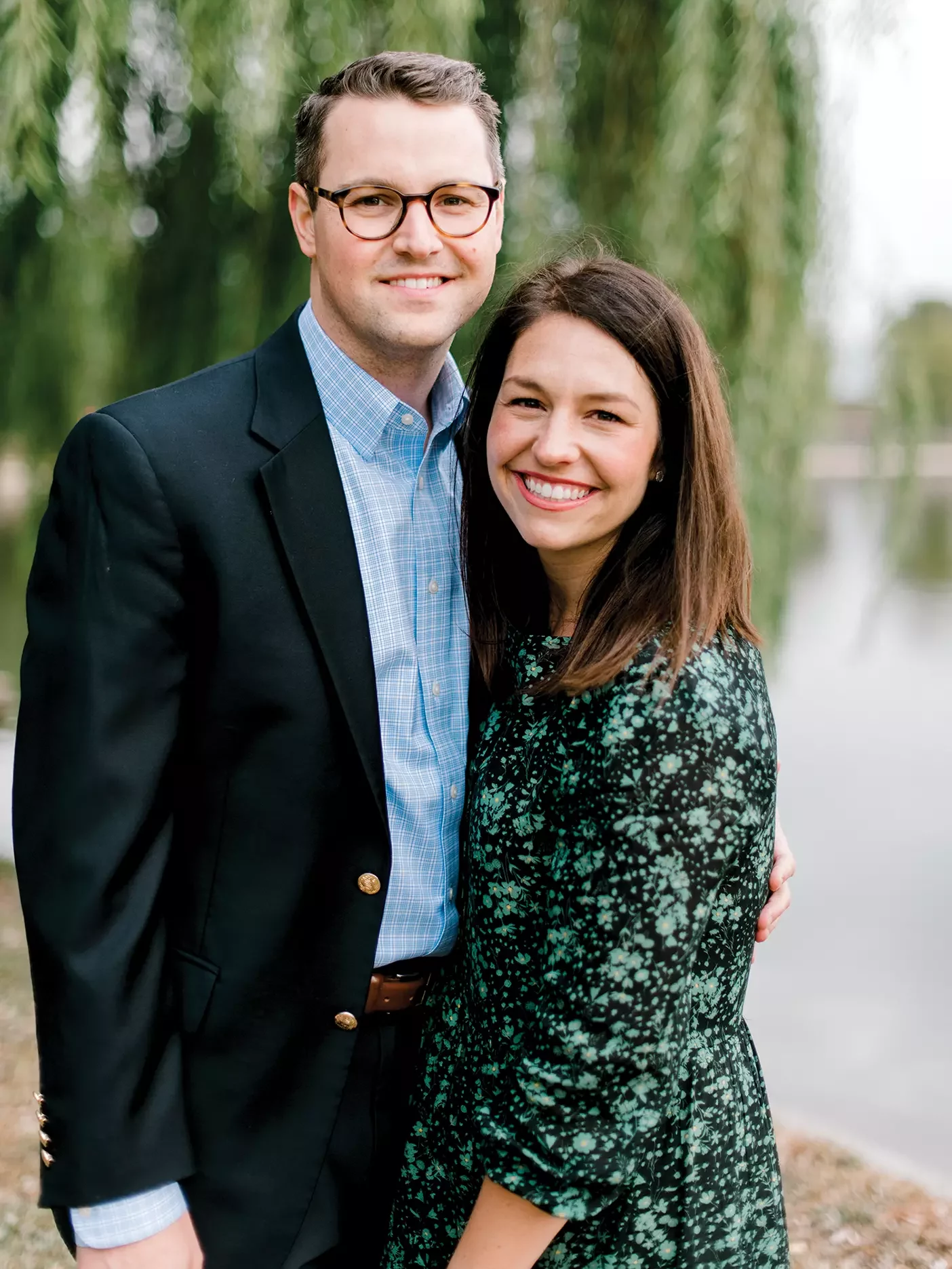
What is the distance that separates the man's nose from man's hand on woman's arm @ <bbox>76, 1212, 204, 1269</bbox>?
1.24 metres

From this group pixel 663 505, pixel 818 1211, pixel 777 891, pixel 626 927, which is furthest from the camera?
pixel 818 1211

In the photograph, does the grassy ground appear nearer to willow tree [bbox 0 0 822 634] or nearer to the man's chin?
willow tree [bbox 0 0 822 634]

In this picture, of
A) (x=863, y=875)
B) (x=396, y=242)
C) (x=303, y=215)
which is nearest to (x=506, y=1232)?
(x=396, y=242)

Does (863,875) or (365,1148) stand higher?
(365,1148)

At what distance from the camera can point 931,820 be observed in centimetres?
647

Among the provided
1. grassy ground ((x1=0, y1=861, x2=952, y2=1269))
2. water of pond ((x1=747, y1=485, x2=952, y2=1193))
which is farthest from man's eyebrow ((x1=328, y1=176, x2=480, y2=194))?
grassy ground ((x1=0, y1=861, x2=952, y2=1269))

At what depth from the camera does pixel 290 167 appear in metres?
3.33

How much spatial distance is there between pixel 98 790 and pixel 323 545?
40 cm

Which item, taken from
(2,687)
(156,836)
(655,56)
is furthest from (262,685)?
(2,687)

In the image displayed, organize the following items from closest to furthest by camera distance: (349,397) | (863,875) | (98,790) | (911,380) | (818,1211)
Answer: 1. (98,790)
2. (349,397)
3. (818,1211)
4. (911,380)
5. (863,875)

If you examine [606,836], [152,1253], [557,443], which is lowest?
[152,1253]

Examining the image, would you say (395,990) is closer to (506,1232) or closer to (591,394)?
(506,1232)

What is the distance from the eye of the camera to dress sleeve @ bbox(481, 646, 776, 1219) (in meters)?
1.25

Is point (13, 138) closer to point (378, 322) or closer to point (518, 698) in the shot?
point (378, 322)
